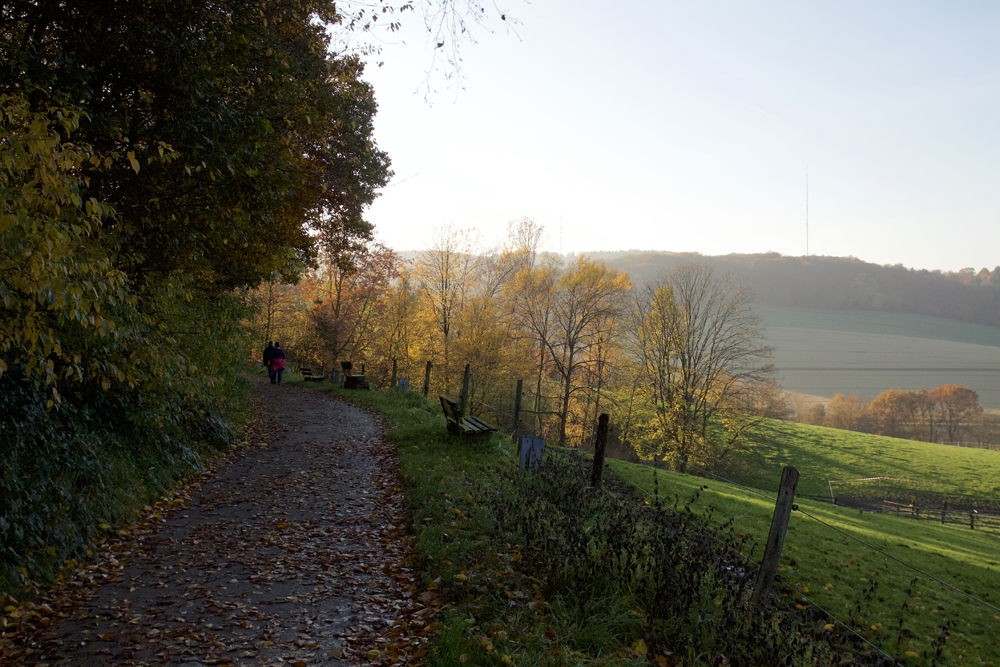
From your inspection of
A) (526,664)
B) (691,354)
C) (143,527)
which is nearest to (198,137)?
(143,527)

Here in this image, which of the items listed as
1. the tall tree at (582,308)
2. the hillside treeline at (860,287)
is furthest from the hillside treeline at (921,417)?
the hillside treeline at (860,287)

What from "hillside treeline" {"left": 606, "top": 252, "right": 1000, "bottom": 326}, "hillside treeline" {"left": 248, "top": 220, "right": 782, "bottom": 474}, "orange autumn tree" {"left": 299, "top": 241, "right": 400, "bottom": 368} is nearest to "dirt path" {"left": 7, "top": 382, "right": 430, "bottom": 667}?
"hillside treeline" {"left": 248, "top": 220, "right": 782, "bottom": 474}

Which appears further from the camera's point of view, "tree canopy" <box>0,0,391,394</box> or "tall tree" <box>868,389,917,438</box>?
"tall tree" <box>868,389,917,438</box>

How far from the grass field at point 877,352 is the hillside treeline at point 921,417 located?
31.3 feet

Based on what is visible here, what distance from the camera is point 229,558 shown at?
5.48 metres

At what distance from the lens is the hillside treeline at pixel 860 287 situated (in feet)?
433

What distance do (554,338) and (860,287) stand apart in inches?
5251

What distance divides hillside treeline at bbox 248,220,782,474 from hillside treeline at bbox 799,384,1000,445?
42.1m

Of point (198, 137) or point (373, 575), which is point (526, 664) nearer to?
point (373, 575)

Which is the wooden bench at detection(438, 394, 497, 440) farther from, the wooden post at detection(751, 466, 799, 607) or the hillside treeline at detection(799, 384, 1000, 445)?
the hillside treeline at detection(799, 384, 1000, 445)

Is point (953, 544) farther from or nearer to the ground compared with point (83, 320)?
nearer to the ground

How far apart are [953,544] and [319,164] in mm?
23746

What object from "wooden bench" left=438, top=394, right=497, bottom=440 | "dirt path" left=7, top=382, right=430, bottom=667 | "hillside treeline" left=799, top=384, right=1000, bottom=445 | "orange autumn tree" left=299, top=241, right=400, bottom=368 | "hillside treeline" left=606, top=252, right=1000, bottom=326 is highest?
"hillside treeline" left=606, top=252, right=1000, bottom=326

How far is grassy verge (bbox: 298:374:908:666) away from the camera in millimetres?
3924
